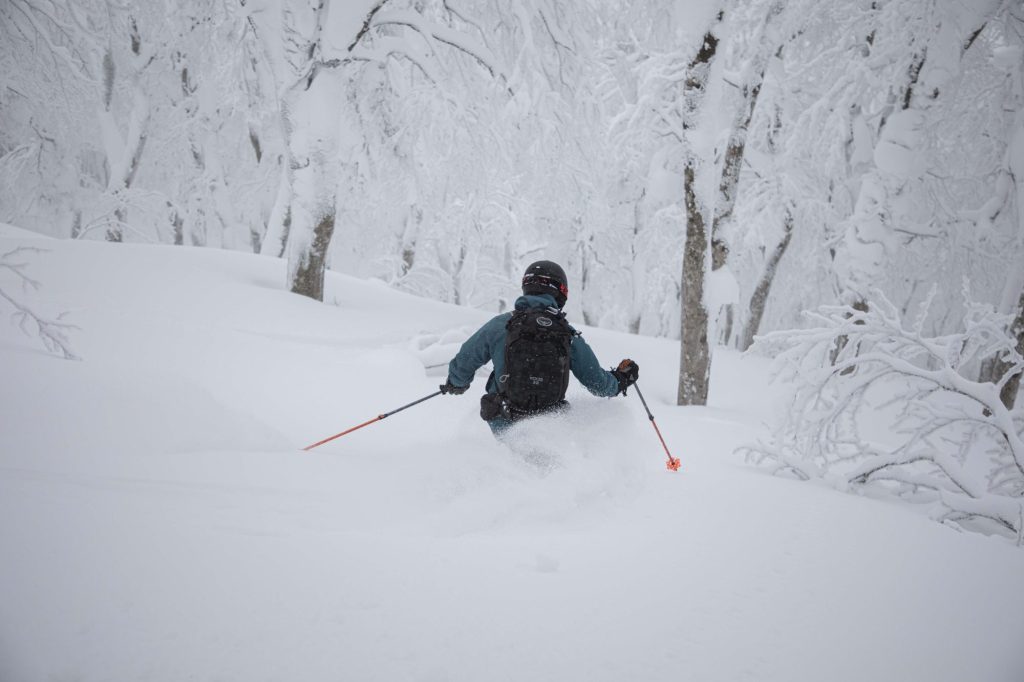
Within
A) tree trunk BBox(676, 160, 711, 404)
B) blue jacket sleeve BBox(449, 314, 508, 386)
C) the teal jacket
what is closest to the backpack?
the teal jacket

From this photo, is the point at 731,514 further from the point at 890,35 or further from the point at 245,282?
the point at 890,35

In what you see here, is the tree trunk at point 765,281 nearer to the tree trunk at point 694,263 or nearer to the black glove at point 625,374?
the tree trunk at point 694,263

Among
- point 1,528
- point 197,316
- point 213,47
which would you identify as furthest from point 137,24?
point 1,528

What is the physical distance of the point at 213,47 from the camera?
10.5m

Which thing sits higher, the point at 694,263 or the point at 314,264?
the point at 694,263

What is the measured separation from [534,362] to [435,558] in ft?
5.09

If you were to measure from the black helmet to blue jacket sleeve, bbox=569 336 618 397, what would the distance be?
1.24 ft

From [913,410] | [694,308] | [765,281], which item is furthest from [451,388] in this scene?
[765,281]

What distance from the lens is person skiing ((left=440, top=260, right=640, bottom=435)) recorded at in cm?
348

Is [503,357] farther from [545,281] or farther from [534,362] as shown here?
[545,281]

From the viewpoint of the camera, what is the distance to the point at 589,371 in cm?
380

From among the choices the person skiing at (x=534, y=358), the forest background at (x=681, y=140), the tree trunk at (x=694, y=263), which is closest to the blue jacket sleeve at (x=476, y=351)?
the person skiing at (x=534, y=358)

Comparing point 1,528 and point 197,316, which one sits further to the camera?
point 197,316

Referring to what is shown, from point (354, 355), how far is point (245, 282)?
2872 millimetres
